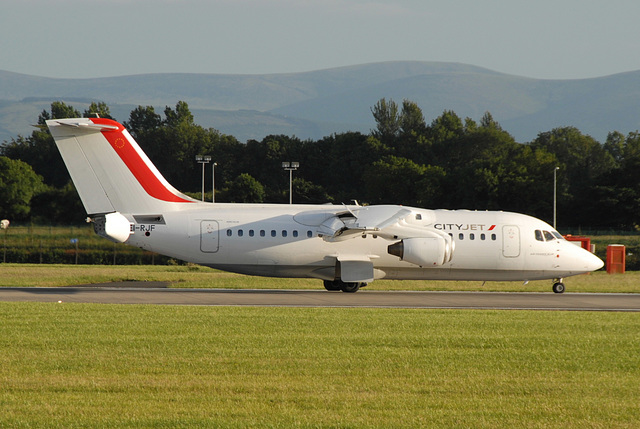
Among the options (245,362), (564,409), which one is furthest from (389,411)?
(245,362)

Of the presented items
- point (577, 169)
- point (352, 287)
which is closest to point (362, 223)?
point (352, 287)

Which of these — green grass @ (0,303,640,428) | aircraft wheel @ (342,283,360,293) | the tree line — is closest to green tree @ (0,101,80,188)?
the tree line

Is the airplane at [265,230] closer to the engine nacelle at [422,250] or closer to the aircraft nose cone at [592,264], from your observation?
the engine nacelle at [422,250]

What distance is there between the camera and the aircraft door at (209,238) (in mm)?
31656

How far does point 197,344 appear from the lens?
16000mm

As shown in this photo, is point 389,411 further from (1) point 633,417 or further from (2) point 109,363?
(2) point 109,363

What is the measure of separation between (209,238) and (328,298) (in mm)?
5360

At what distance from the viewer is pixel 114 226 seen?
3028cm

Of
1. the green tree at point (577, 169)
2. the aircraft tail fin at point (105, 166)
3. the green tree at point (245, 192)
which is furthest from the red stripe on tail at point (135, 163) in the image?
the green tree at point (577, 169)

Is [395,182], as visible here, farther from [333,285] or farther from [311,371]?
[311,371]

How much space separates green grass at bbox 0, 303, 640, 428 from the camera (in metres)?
10.5

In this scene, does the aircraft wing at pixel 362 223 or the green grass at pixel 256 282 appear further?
the green grass at pixel 256 282

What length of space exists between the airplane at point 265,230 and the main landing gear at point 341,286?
0.05m

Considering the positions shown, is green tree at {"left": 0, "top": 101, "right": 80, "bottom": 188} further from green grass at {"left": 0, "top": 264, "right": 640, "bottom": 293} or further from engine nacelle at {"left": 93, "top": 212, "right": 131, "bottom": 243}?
engine nacelle at {"left": 93, "top": 212, "right": 131, "bottom": 243}
